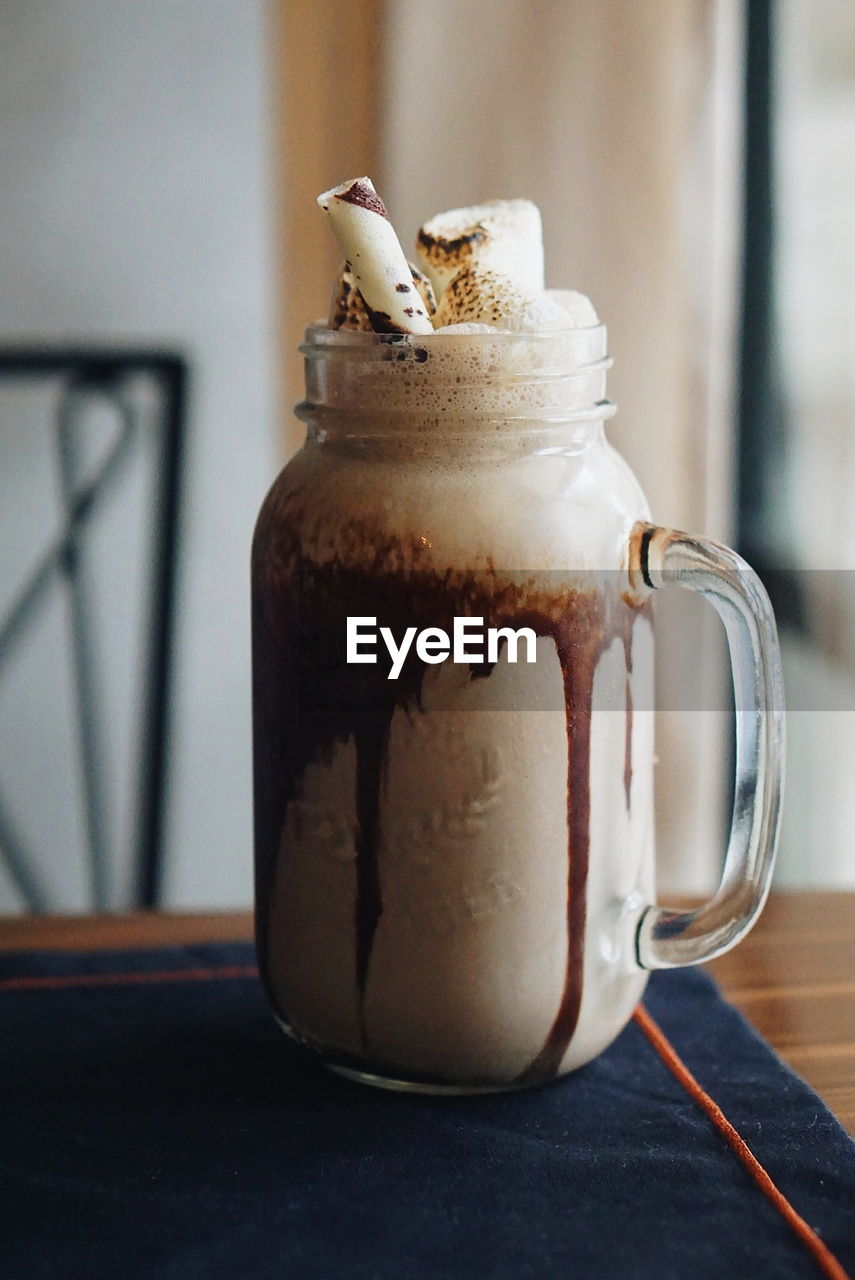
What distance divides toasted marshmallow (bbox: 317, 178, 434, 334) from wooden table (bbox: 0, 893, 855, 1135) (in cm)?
35

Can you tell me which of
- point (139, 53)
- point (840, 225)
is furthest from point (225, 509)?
point (840, 225)

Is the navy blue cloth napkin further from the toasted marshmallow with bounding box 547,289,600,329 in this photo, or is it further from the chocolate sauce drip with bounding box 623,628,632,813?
the toasted marshmallow with bounding box 547,289,600,329

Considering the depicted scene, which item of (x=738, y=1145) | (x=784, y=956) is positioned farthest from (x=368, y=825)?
(x=784, y=956)

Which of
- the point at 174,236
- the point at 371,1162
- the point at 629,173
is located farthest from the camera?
the point at 174,236

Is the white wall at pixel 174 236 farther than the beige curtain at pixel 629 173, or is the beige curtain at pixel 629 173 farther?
the white wall at pixel 174 236

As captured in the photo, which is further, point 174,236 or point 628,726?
point 174,236

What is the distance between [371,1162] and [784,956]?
288mm

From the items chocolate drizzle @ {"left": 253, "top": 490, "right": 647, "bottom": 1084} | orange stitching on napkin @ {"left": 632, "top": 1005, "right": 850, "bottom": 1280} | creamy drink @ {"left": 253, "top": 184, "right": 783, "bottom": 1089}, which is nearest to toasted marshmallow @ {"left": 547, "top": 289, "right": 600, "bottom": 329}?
creamy drink @ {"left": 253, "top": 184, "right": 783, "bottom": 1089}

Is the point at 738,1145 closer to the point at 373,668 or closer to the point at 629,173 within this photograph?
the point at 373,668

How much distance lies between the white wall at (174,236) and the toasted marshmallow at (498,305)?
1063 mm

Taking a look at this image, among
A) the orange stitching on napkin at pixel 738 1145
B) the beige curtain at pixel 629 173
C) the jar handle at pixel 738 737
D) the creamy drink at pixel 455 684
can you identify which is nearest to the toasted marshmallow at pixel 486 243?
the creamy drink at pixel 455 684

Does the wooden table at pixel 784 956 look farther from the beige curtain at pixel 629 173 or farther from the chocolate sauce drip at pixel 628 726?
the beige curtain at pixel 629 173

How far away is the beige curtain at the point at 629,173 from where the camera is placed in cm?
129

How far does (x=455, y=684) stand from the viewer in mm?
506
